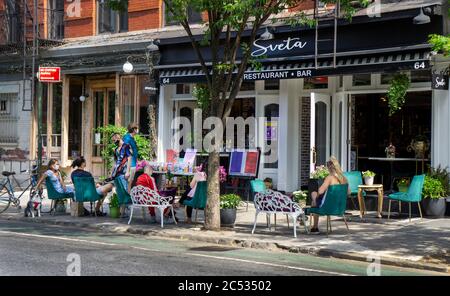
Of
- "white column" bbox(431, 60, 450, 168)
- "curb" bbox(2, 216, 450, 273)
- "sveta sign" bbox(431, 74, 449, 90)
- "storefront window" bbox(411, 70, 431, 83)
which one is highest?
"storefront window" bbox(411, 70, 431, 83)

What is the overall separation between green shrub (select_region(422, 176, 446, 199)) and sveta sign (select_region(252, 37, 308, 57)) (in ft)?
15.1

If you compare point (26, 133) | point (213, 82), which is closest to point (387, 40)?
point (213, 82)

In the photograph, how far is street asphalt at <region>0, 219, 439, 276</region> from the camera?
27.3 ft

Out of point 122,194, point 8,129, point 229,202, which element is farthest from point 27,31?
point 229,202

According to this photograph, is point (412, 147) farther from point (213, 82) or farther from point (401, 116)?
point (213, 82)

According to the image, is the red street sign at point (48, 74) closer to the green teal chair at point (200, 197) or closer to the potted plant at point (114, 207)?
the potted plant at point (114, 207)

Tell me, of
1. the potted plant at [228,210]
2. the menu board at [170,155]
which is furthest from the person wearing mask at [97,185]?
the menu board at [170,155]

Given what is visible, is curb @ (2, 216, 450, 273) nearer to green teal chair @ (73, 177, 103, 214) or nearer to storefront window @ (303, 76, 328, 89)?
green teal chair @ (73, 177, 103, 214)

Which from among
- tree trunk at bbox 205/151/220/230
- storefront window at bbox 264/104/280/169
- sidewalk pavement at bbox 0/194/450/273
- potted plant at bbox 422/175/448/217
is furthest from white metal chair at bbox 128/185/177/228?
potted plant at bbox 422/175/448/217

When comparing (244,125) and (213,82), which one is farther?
(244,125)

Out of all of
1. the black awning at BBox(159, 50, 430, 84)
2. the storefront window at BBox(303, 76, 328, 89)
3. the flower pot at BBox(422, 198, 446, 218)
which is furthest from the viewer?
the storefront window at BBox(303, 76, 328, 89)
